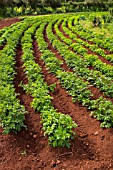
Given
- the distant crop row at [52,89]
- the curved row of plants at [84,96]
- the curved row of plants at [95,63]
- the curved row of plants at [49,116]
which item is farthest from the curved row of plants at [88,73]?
the curved row of plants at [49,116]

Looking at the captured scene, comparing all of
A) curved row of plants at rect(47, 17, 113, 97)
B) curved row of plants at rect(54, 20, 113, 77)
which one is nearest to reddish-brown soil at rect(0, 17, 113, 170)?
curved row of plants at rect(47, 17, 113, 97)

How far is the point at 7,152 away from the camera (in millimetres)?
7844

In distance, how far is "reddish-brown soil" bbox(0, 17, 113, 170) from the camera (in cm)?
732

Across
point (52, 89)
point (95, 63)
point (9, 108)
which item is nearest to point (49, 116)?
point (9, 108)

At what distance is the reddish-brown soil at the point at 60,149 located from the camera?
24.0 ft

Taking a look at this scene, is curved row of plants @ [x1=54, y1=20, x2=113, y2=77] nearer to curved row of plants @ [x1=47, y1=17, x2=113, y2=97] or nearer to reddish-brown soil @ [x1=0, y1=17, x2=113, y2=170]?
curved row of plants @ [x1=47, y1=17, x2=113, y2=97]

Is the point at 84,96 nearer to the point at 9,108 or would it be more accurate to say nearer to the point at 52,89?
the point at 52,89

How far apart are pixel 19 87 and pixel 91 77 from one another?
131 inches

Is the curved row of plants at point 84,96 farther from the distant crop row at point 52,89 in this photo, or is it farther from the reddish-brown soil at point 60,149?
the reddish-brown soil at point 60,149

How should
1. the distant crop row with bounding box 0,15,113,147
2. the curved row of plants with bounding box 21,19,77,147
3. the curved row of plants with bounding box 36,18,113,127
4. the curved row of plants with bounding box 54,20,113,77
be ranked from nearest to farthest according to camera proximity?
the curved row of plants with bounding box 21,19,77,147, the distant crop row with bounding box 0,15,113,147, the curved row of plants with bounding box 36,18,113,127, the curved row of plants with bounding box 54,20,113,77

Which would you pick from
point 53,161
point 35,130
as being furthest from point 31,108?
point 53,161

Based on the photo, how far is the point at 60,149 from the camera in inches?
307

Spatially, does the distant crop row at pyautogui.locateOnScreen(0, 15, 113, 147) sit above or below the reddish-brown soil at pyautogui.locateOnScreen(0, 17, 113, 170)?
above

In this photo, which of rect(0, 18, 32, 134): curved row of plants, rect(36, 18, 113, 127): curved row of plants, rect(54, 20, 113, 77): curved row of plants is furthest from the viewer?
rect(54, 20, 113, 77): curved row of plants
